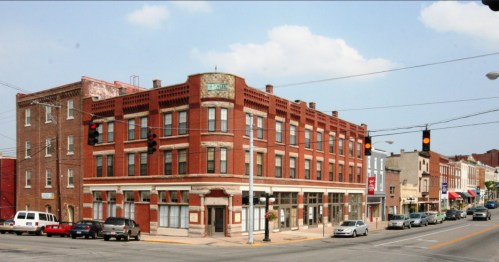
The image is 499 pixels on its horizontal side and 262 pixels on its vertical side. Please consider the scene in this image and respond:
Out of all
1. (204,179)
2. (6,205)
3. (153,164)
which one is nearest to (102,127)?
(153,164)

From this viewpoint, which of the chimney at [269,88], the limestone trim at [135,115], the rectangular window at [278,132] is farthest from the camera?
the chimney at [269,88]

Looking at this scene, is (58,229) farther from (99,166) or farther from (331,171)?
(331,171)

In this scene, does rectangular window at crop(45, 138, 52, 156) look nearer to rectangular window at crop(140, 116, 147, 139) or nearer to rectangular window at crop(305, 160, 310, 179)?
rectangular window at crop(140, 116, 147, 139)

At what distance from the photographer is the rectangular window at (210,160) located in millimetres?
36475

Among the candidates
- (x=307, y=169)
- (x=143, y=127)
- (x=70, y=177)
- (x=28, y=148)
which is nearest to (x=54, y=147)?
(x=70, y=177)

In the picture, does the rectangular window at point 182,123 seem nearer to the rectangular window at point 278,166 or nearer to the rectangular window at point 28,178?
the rectangular window at point 278,166

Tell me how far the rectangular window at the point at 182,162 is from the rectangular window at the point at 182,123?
5.24ft

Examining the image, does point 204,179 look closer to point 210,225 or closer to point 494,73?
point 210,225

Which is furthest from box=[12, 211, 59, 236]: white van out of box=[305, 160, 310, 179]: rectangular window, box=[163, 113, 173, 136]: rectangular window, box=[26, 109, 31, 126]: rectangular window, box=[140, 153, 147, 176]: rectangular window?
box=[305, 160, 310, 179]: rectangular window

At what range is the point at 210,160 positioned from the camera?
36.6 metres

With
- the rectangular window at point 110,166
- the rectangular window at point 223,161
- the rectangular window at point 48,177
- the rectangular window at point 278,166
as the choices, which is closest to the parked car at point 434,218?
the rectangular window at point 278,166

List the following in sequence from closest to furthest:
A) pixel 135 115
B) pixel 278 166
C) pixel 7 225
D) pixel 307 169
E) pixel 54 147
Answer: pixel 7 225 → pixel 135 115 → pixel 278 166 → pixel 307 169 → pixel 54 147

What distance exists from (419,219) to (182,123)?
31042 mm

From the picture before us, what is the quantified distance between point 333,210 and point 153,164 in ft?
75.1
